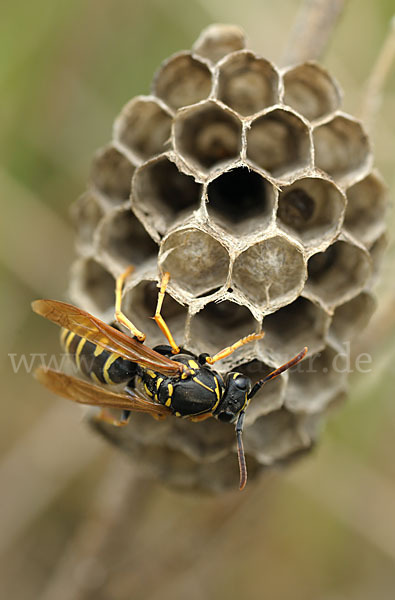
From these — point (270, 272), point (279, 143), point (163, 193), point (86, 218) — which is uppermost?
point (86, 218)

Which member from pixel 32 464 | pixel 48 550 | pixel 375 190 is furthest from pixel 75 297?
pixel 48 550

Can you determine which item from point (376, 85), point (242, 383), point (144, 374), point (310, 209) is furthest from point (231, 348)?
point (376, 85)

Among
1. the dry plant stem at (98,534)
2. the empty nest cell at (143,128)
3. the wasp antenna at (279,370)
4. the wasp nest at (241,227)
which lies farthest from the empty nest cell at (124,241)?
the dry plant stem at (98,534)

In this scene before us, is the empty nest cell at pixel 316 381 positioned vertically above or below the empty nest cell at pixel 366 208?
below

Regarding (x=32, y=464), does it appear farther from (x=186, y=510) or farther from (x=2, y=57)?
(x=2, y=57)

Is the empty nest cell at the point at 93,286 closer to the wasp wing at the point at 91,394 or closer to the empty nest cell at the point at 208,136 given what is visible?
the wasp wing at the point at 91,394

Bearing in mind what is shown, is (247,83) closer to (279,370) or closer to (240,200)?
(240,200)
